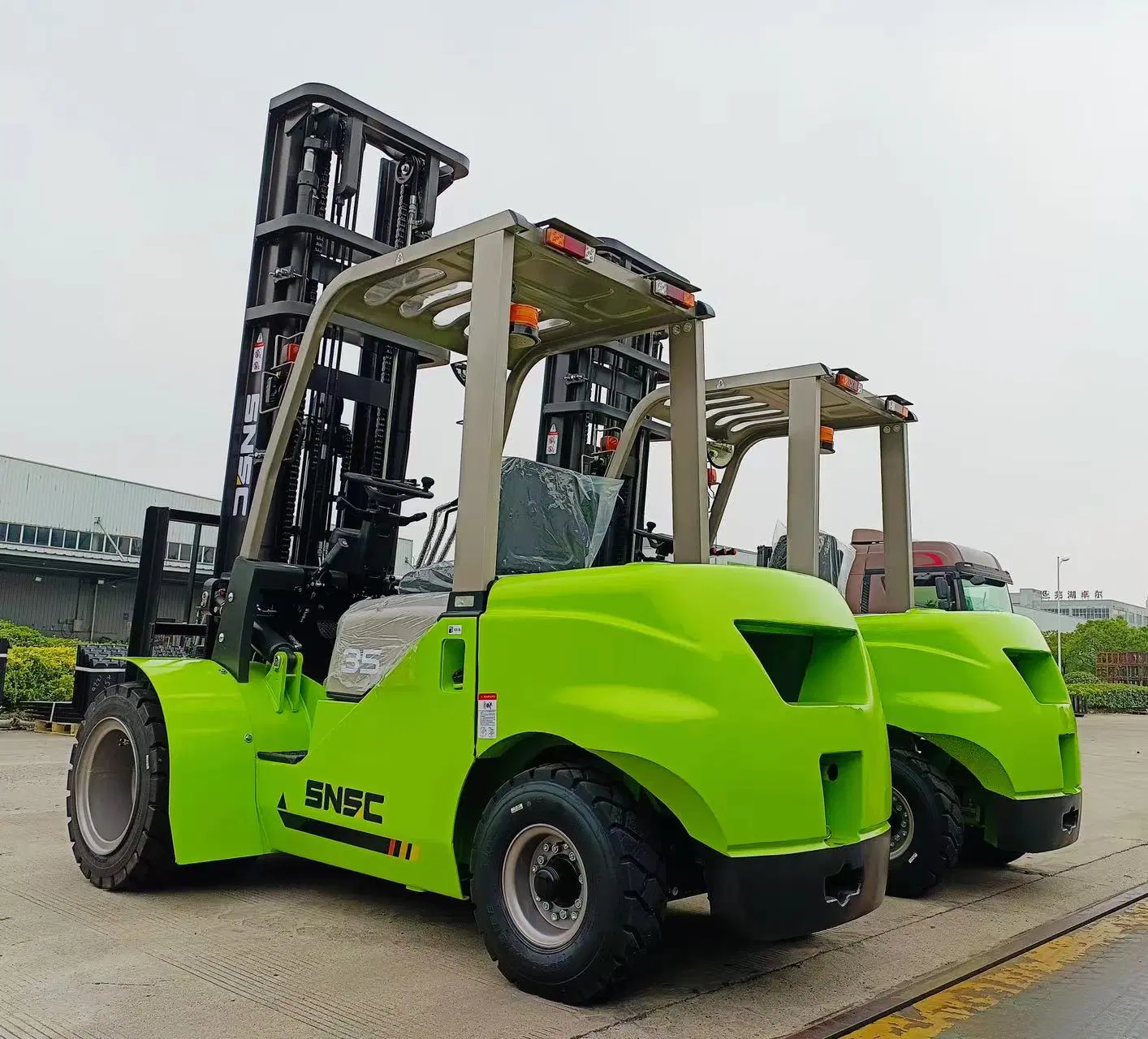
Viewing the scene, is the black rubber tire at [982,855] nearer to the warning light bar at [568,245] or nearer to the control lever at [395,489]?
the control lever at [395,489]

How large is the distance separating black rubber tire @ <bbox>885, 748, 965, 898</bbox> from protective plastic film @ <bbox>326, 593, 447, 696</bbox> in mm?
2861

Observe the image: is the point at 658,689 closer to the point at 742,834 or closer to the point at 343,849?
the point at 742,834

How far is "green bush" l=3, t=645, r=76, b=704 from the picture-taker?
16.5 metres

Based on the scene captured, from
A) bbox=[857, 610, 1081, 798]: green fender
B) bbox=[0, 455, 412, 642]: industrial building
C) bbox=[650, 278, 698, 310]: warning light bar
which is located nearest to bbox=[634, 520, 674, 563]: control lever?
bbox=[857, 610, 1081, 798]: green fender

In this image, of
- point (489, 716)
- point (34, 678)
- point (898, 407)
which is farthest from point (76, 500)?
point (489, 716)

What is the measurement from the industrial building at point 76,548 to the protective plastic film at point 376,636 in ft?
104

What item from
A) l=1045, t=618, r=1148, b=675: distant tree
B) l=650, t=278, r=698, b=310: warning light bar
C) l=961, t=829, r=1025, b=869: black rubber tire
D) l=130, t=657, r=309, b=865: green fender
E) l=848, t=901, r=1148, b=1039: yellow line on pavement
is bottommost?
l=848, t=901, r=1148, b=1039: yellow line on pavement

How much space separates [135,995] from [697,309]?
3.54 metres

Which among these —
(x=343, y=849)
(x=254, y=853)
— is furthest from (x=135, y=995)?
(x=254, y=853)

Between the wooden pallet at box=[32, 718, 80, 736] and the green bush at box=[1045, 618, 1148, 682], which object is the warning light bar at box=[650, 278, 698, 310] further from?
the green bush at box=[1045, 618, 1148, 682]

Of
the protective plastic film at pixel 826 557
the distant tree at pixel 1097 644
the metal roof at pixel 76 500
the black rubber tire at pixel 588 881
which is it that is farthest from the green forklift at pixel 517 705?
the distant tree at pixel 1097 644

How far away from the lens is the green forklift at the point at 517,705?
11.7 ft

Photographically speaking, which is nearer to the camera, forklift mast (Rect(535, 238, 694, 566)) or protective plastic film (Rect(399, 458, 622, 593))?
protective plastic film (Rect(399, 458, 622, 593))

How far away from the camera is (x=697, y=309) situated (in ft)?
16.5
